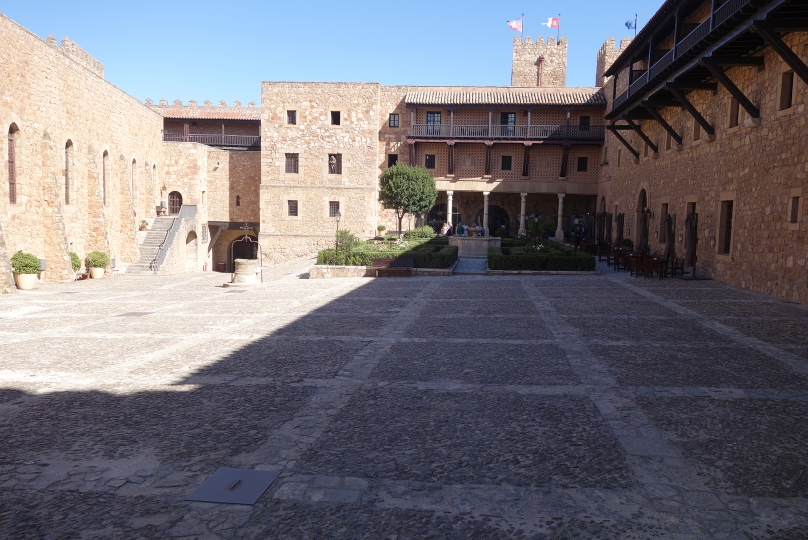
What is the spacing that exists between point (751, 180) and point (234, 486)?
14748mm

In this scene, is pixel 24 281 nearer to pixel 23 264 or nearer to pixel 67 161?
pixel 23 264

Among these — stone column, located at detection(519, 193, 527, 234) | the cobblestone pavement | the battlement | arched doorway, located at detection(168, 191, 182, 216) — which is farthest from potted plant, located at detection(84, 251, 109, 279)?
stone column, located at detection(519, 193, 527, 234)

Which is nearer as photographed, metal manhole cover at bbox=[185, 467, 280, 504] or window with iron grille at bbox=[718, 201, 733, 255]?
metal manhole cover at bbox=[185, 467, 280, 504]

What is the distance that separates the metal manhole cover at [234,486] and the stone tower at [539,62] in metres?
41.5

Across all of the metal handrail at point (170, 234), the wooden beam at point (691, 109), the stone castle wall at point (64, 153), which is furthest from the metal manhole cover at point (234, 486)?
the metal handrail at point (170, 234)

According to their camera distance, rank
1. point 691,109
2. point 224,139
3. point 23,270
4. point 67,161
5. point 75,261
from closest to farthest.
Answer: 1. point 23,270
2. point 691,109
3. point 75,261
4. point 67,161
5. point 224,139

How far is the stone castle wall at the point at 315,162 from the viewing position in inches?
1334

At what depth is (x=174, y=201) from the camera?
34.0 meters

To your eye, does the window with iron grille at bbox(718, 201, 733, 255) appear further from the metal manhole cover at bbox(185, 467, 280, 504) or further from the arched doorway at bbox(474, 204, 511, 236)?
the arched doorway at bbox(474, 204, 511, 236)

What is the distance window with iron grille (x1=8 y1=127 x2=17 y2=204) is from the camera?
1810 cm

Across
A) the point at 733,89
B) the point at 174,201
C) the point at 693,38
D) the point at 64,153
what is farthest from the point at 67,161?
the point at 733,89

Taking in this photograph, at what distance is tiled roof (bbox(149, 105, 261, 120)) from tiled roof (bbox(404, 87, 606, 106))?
10.4m

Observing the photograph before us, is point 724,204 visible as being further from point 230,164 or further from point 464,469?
point 230,164

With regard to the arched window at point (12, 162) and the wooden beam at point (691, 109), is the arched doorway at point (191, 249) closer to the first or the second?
the arched window at point (12, 162)
